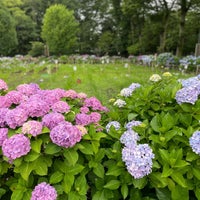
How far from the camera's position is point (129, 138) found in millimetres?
1361

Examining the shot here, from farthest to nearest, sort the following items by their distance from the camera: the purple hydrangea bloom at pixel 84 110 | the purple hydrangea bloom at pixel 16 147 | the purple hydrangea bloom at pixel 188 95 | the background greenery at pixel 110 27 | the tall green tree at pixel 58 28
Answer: the background greenery at pixel 110 27, the tall green tree at pixel 58 28, the purple hydrangea bloom at pixel 84 110, the purple hydrangea bloom at pixel 188 95, the purple hydrangea bloom at pixel 16 147

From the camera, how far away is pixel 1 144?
4.03 ft

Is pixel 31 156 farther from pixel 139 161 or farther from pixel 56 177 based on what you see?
pixel 139 161

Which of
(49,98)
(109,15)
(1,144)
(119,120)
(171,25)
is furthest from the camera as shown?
(109,15)

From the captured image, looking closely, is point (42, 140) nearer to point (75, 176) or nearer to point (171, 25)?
point (75, 176)

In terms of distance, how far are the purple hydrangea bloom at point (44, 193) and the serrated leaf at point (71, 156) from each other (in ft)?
0.52

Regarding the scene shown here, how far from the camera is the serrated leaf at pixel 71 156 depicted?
119cm

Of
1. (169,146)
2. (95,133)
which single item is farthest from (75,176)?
(169,146)

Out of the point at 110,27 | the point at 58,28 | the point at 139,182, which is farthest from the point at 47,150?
the point at 110,27

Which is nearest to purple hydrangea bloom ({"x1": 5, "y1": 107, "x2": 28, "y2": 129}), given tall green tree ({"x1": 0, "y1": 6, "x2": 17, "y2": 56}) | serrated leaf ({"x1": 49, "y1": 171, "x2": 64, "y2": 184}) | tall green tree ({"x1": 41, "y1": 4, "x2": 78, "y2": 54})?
serrated leaf ({"x1": 49, "y1": 171, "x2": 64, "y2": 184})

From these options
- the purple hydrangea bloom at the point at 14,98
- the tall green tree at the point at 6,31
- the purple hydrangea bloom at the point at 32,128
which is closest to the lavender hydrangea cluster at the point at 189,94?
the purple hydrangea bloom at the point at 32,128

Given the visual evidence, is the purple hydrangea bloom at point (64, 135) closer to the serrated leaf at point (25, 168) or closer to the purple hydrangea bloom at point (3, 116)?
the serrated leaf at point (25, 168)

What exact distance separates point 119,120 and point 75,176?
51 centimetres

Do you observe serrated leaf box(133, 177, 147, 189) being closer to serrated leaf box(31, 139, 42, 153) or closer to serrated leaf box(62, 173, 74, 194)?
serrated leaf box(62, 173, 74, 194)
